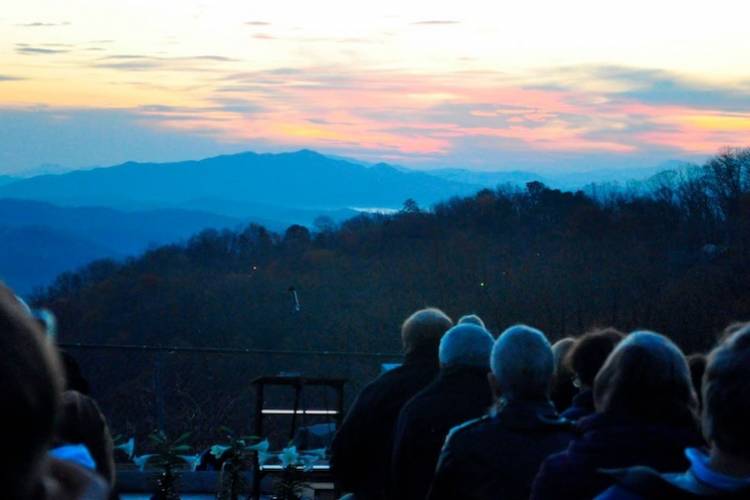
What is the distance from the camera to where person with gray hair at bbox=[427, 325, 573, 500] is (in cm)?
443

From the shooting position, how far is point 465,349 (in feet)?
17.5

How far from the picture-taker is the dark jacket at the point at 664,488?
251 centimetres

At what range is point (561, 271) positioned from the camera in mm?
38906

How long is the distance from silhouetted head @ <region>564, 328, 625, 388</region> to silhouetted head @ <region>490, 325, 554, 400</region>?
33cm

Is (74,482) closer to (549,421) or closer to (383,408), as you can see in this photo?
(549,421)

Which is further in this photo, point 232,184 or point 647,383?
point 232,184

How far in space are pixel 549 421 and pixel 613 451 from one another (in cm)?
99

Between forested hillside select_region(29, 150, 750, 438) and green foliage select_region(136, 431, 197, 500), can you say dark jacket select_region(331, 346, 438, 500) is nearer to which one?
green foliage select_region(136, 431, 197, 500)

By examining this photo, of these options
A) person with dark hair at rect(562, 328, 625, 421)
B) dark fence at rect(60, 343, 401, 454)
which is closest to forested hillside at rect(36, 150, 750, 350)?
dark fence at rect(60, 343, 401, 454)

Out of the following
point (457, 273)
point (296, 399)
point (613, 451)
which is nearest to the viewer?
point (613, 451)

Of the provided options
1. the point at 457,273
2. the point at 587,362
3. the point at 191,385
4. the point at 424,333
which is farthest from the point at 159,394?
the point at 457,273

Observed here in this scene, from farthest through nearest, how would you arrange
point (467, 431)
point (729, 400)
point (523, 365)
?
1. point (467, 431)
2. point (523, 365)
3. point (729, 400)

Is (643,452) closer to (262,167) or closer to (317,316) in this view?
(317,316)

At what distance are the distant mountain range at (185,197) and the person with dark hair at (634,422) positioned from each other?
7537 centimetres
